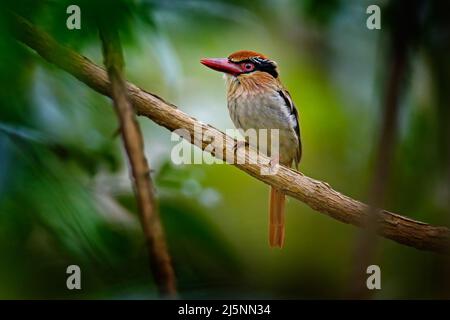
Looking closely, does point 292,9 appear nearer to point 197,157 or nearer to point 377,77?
point 377,77

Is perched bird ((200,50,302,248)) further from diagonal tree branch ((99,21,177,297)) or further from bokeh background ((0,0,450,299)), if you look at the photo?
diagonal tree branch ((99,21,177,297))

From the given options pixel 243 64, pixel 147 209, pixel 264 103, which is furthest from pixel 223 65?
pixel 147 209

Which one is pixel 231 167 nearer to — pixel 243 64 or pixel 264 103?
pixel 264 103

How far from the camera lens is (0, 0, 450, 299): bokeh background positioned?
198 cm

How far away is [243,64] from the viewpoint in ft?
7.48

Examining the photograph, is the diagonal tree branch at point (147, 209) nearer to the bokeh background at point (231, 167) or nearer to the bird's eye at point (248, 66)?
the bokeh background at point (231, 167)

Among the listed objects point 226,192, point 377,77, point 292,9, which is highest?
point 292,9

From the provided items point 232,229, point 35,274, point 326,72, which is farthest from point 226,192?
point 35,274

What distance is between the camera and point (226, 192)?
7.66 feet

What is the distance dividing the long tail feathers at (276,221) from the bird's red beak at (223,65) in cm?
49
